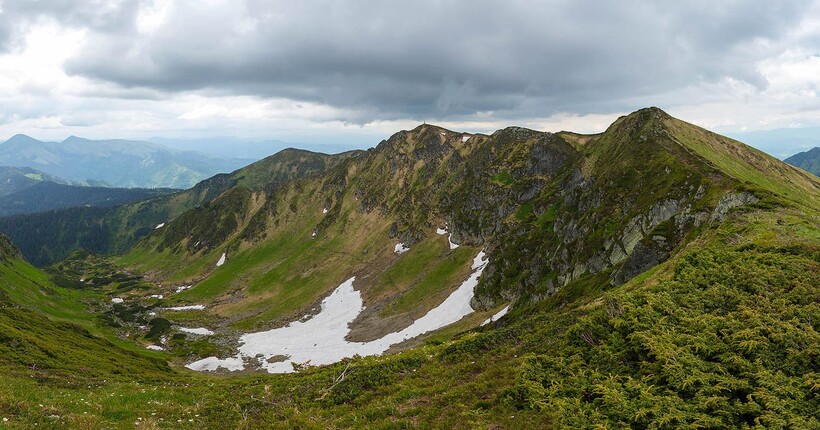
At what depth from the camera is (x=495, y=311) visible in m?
89.9

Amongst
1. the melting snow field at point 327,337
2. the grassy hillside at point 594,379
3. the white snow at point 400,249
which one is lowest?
the melting snow field at point 327,337

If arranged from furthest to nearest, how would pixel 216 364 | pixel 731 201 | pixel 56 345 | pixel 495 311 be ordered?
1. pixel 216 364
2. pixel 495 311
3. pixel 56 345
4. pixel 731 201

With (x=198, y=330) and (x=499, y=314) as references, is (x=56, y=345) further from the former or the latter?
Answer: (x=499, y=314)

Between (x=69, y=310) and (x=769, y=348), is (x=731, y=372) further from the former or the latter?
(x=69, y=310)

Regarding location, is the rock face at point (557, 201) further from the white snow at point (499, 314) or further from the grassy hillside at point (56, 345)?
the grassy hillside at point (56, 345)

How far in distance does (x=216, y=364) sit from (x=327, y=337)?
26.4 m

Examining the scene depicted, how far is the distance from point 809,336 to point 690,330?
159 inches

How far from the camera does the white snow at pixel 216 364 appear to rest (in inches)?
3639

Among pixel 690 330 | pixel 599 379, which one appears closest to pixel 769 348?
pixel 690 330

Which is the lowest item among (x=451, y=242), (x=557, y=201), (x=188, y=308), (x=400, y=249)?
(x=188, y=308)

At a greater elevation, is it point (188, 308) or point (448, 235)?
point (448, 235)

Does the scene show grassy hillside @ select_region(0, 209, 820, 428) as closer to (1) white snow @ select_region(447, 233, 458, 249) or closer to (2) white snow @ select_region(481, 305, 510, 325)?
(2) white snow @ select_region(481, 305, 510, 325)

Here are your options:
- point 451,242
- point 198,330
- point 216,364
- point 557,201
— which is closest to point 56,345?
point 216,364

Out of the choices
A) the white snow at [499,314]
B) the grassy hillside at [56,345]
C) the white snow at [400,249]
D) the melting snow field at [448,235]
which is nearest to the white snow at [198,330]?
the grassy hillside at [56,345]
